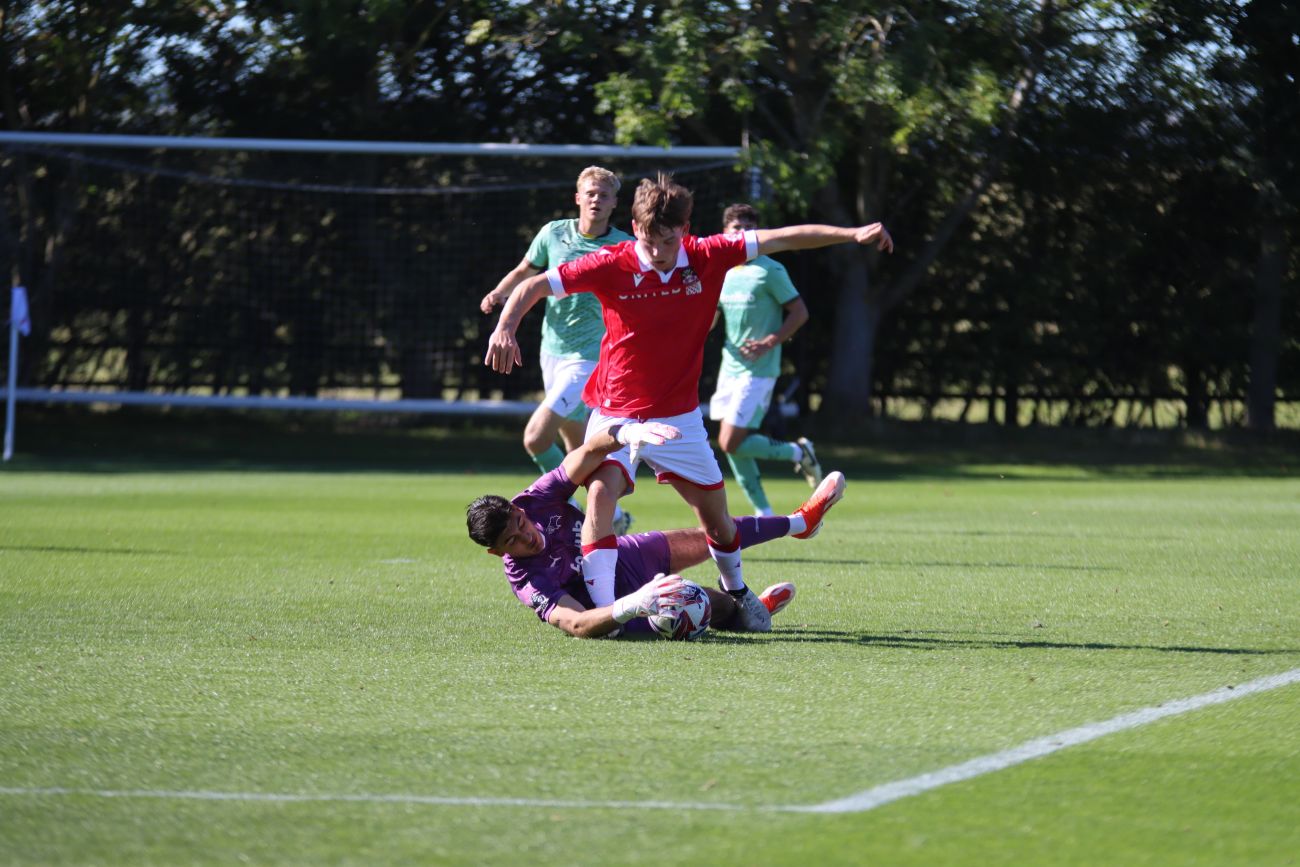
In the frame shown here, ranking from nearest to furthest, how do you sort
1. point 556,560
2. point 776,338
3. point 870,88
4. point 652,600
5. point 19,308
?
1. point 652,600
2. point 556,560
3. point 776,338
4. point 19,308
5. point 870,88

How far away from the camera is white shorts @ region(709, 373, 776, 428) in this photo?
42.7 feet

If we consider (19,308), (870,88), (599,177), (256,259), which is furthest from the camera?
(256,259)

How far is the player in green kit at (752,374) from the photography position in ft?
42.8

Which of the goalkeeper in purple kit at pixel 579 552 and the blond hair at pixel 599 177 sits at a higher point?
the blond hair at pixel 599 177

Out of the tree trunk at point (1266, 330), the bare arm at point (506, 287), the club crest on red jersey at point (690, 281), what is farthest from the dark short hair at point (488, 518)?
the tree trunk at point (1266, 330)

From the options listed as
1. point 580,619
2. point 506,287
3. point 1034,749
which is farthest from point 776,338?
point 1034,749

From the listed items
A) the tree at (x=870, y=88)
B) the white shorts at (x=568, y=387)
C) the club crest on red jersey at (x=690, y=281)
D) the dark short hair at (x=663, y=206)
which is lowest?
the white shorts at (x=568, y=387)

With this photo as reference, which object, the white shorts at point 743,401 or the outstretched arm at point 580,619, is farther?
the white shorts at point 743,401

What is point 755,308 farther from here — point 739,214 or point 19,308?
point 19,308

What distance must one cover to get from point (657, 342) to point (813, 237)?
2.81 feet

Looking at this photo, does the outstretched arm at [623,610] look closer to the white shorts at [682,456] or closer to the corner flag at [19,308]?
the white shorts at [682,456]

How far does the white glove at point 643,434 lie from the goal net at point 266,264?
1654cm

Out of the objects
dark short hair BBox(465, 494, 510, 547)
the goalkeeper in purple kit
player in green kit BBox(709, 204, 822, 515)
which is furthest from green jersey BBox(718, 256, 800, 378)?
dark short hair BBox(465, 494, 510, 547)

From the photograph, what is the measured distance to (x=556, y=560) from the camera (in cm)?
779
